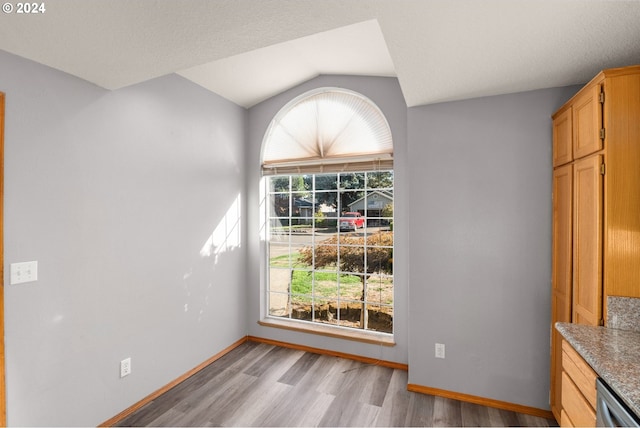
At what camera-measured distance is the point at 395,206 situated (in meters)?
2.93

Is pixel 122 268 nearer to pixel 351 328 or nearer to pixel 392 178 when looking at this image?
pixel 351 328

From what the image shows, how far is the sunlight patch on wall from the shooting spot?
3045 millimetres

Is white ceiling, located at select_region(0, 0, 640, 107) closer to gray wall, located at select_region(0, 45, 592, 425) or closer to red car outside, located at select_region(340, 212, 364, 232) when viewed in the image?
gray wall, located at select_region(0, 45, 592, 425)

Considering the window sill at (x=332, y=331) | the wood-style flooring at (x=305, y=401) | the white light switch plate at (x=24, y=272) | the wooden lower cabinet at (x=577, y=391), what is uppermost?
the white light switch plate at (x=24, y=272)

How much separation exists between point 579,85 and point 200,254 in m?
3.42

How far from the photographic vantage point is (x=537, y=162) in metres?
2.25

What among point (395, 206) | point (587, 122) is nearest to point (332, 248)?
point (395, 206)

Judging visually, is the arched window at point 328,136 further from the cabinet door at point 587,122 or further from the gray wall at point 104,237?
the cabinet door at point 587,122

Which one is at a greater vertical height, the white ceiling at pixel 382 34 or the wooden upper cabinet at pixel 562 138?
the white ceiling at pixel 382 34

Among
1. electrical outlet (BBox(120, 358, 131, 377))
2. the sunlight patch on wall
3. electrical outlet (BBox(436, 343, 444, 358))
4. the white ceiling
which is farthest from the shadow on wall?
electrical outlet (BBox(436, 343, 444, 358))

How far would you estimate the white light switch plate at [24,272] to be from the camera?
65.5 inches

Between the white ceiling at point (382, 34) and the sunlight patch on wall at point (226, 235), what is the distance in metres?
1.56

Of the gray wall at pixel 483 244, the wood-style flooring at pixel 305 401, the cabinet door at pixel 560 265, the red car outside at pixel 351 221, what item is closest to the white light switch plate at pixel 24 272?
the wood-style flooring at pixel 305 401

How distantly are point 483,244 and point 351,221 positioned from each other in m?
1.31
